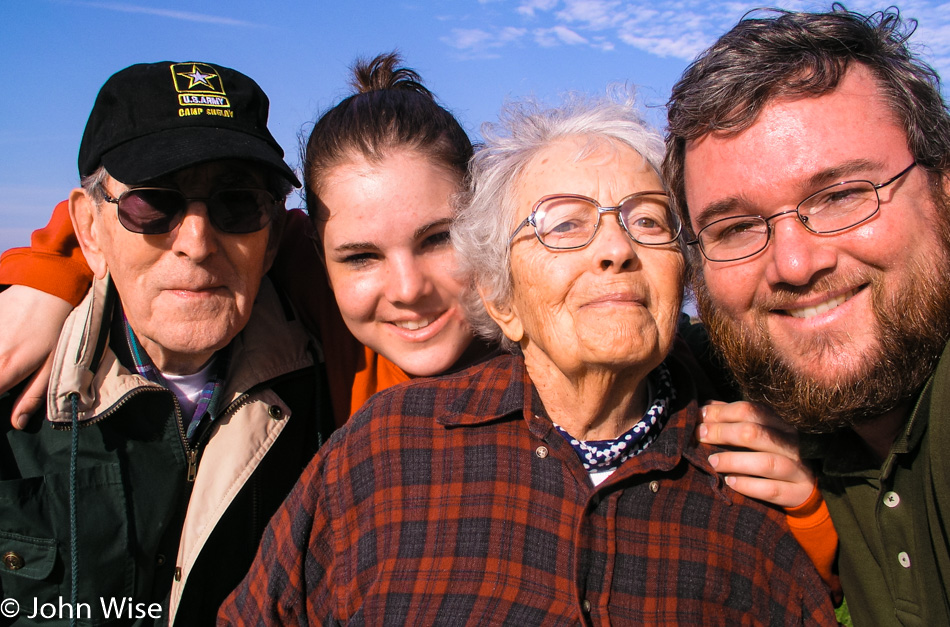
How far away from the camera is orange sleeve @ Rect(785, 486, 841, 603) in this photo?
7.12 feet

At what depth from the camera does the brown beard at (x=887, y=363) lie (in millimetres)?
1980

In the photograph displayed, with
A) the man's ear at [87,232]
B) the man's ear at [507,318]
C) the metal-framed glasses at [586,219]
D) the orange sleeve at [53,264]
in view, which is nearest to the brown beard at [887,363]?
the metal-framed glasses at [586,219]

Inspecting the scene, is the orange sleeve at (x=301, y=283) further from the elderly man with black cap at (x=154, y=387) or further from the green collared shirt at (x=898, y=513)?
the green collared shirt at (x=898, y=513)

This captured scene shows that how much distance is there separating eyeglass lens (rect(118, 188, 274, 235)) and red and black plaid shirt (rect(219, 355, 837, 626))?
949mm

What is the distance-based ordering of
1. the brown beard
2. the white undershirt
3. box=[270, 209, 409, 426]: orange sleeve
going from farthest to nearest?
1. box=[270, 209, 409, 426]: orange sleeve
2. the white undershirt
3. the brown beard

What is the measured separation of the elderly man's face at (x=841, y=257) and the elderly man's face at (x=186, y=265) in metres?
1.80

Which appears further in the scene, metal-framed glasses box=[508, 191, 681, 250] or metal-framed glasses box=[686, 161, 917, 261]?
metal-framed glasses box=[508, 191, 681, 250]

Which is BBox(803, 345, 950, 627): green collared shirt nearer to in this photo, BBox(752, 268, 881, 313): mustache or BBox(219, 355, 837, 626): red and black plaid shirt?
BBox(219, 355, 837, 626): red and black plaid shirt

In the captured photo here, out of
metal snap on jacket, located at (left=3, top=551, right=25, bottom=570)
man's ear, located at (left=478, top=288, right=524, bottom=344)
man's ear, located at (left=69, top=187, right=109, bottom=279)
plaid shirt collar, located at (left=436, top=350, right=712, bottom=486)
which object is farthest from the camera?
man's ear, located at (left=69, top=187, right=109, bottom=279)

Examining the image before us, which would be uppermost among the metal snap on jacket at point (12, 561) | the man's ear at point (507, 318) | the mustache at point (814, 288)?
the mustache at point (814, 288)

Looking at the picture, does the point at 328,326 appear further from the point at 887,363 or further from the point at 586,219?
the point at 887,363

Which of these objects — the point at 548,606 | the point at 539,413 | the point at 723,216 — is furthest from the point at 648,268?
the point at 548,606

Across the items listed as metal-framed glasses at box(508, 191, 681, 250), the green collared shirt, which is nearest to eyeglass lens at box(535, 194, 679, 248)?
metal-framed glasses at box(508, 191, 681, 250)

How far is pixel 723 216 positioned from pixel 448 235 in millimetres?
1097
